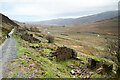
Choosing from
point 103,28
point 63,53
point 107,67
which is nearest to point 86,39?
point 63,53

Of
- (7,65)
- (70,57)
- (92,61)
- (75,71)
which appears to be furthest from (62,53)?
(7,65)

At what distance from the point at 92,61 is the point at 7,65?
9.60 meters

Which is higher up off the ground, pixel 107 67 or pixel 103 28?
pixel 103 28

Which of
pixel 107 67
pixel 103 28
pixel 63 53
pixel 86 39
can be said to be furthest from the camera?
pixel 103 28

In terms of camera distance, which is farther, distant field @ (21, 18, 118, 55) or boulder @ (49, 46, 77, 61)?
distant field @ (21, 18, 118, 55)

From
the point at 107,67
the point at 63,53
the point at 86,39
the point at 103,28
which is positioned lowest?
the point at 86,39

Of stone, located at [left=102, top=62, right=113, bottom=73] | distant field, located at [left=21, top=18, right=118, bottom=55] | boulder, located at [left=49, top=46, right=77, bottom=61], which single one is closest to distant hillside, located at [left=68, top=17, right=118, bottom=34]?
distant field, located at [left=21, top=18, right=118, bottom=55]

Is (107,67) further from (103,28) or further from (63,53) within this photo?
(103,28)

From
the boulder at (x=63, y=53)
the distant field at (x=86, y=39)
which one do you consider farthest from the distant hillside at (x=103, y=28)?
the boulder at (x=63, y=53)

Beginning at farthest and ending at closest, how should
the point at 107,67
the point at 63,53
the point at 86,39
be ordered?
1. the point at 86,39
2. the point at 63,53
3. the point at 107,67

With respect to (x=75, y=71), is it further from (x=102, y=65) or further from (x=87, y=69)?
(x=102, y=65)

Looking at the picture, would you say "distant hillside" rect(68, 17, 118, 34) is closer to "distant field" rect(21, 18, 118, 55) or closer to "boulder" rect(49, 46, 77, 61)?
"distant field" rect(21, 18, 118, 55)

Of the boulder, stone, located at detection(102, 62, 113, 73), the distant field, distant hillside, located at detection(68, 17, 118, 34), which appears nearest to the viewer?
stone, located at detection(102, 62, 113, 73)

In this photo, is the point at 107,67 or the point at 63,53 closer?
the point at 107,67
